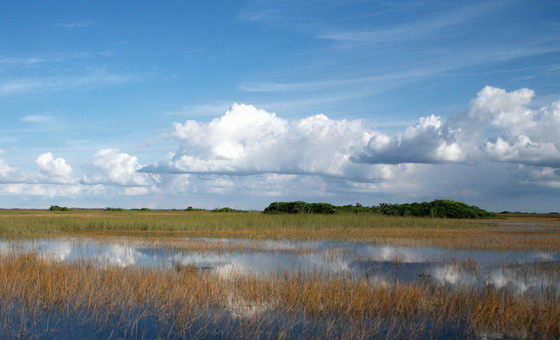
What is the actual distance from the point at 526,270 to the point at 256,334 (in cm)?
974

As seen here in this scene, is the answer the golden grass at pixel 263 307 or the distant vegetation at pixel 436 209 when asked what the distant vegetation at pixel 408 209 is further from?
the golden grass at pixel 263 307

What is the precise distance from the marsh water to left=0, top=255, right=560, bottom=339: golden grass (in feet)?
5.41

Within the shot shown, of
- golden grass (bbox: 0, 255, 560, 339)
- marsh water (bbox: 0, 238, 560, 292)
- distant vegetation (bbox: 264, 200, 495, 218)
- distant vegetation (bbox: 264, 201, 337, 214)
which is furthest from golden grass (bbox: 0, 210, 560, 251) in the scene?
distant vegetation (bbox: 264, 201, 337, 214)

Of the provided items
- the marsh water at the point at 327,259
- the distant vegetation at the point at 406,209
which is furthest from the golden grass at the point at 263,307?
the distant vegetation at the point at 406,209

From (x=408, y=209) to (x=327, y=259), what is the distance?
3934cm

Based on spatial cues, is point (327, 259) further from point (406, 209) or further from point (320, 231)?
point (406, 209)

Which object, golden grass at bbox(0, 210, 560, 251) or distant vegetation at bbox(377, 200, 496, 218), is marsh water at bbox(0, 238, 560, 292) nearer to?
golden grass at bbox(0, 210, 560, 251)

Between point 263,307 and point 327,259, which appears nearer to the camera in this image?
point 263,307

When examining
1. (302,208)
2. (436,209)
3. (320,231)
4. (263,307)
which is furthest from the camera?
(302,208)

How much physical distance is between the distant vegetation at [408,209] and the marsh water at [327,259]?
1247 inches

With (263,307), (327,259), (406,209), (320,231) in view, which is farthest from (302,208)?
(263,307)

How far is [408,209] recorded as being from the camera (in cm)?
5256

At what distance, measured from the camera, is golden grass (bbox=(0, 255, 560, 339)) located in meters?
7.68

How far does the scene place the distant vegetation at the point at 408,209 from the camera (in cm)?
5150
